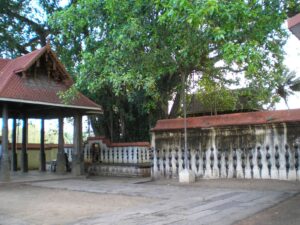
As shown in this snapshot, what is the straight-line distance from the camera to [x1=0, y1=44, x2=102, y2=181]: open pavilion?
539 inches

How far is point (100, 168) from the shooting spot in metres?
16.5

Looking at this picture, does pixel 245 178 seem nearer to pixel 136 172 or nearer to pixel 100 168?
pixel 136 172

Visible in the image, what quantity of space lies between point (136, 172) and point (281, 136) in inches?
244

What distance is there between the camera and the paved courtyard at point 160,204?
22.1 ft

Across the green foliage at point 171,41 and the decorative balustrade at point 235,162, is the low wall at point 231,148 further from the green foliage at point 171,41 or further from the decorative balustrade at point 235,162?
the green foliage at point 171,41

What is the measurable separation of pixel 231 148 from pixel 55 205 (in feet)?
16.0

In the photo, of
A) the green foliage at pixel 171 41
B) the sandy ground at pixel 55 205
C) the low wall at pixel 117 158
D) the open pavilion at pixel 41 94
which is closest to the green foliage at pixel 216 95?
the green foliage at pixel 171 41

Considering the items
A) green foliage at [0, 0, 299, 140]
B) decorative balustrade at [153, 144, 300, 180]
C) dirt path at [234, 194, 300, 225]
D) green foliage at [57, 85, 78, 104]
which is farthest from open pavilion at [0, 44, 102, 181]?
dirt path at [234, 194, 300, 225]

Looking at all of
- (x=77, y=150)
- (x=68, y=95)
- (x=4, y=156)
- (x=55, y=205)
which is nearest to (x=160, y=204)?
(x=55, y=205)

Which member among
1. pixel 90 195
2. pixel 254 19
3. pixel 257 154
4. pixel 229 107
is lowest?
pixel 90 195

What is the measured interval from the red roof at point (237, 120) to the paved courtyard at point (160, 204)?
154 cm

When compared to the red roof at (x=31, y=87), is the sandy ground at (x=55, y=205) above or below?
below

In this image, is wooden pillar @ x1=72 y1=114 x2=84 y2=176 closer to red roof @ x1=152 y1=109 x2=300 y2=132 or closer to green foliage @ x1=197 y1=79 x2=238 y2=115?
red roof @ x1=152 y1=109 x2=300 y2=132

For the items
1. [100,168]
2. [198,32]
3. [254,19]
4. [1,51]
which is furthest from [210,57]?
[1,51]
